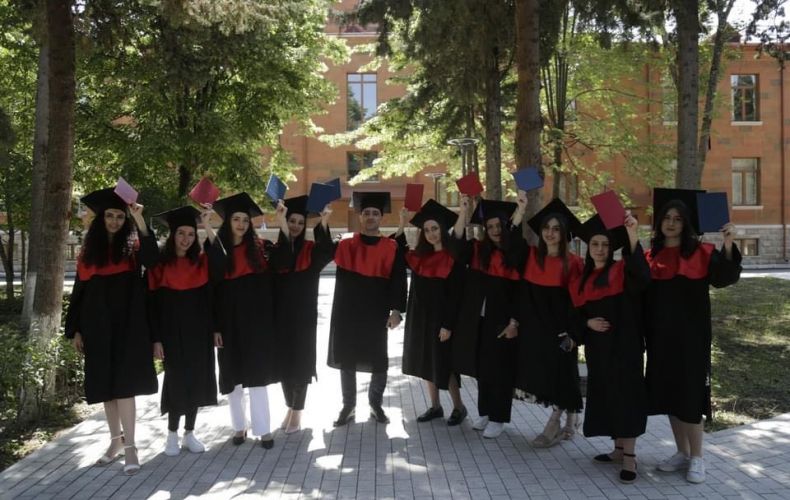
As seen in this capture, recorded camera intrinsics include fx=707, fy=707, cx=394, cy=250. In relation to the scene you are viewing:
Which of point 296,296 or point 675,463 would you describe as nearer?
point 675,463

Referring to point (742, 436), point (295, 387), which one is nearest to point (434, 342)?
point (295, 387)

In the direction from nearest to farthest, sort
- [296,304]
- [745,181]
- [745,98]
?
[296,304]
[745,98]
[745,181]

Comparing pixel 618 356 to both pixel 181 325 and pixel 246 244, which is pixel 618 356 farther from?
pixel 181 325

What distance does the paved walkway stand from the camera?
512cm

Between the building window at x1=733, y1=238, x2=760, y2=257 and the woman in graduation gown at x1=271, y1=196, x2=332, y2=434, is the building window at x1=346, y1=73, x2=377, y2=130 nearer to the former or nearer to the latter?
the building window at x1=733, y1=238, x2=760, y2=257

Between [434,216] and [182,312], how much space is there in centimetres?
245

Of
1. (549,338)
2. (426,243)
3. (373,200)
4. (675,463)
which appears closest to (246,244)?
(373,200)

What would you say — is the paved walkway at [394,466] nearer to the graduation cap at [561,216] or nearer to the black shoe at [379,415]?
the black shoe at [379,415]

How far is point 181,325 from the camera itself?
5922 mm

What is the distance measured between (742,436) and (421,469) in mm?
3099

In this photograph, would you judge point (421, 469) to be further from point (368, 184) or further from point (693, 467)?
point (368, 184)

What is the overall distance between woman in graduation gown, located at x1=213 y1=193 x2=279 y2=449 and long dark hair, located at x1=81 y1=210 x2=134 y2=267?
32.0 inches

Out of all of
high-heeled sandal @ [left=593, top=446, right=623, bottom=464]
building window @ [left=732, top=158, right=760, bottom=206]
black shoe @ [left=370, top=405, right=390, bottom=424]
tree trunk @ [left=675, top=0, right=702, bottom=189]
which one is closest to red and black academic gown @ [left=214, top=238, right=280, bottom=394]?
black shoe @ [left=370, top=405, right=390, bottom=424]

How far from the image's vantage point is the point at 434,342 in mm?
6766
